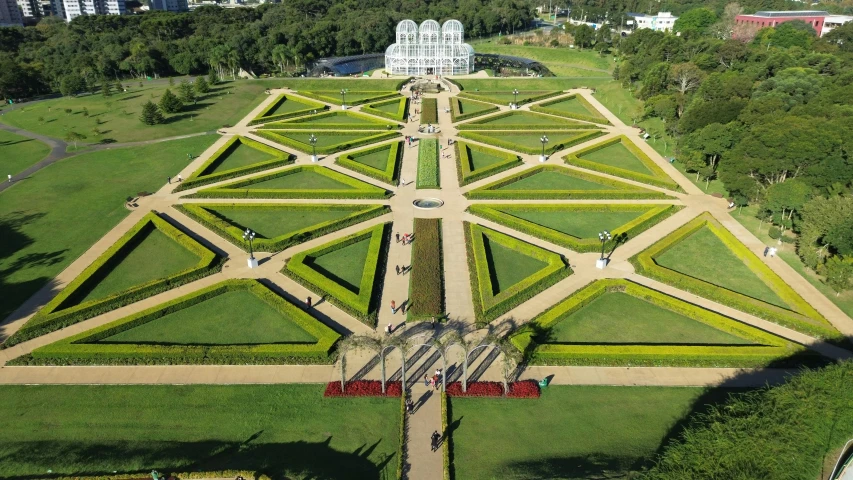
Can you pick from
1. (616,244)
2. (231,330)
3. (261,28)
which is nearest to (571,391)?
(616,244)

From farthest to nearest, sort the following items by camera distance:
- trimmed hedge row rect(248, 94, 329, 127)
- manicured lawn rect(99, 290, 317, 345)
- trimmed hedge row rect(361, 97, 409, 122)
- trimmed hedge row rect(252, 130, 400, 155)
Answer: trimmed hedge row rect(361, 97, 409, 122) < trimmed hedge row rect(248, 94, 329, 127) < trimmed hedge row rect(252, 130, 400, 155) < manicured lawn rect(99, 290, 317, 345)

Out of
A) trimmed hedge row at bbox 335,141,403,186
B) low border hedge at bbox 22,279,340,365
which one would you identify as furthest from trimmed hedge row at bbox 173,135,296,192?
low border hedge at bbox 22,279,340,365

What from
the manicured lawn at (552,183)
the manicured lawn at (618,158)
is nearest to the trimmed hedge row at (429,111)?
the manicured lawn at (618,158)

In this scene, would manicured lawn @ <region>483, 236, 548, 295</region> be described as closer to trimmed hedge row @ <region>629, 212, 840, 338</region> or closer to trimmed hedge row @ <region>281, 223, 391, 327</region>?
trimmed hedge row @ <region>629, 212, 840, 338</region>

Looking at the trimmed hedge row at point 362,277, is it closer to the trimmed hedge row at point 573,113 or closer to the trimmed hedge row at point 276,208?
the trimmed hedge row at point 276,208

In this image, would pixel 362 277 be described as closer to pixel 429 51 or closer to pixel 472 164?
pixel 472 164

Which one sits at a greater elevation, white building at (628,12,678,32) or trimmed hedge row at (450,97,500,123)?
white building at (628,12,678,32)

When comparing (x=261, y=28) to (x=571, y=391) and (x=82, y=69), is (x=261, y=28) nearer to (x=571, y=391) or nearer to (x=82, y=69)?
(x=82, y=69)
